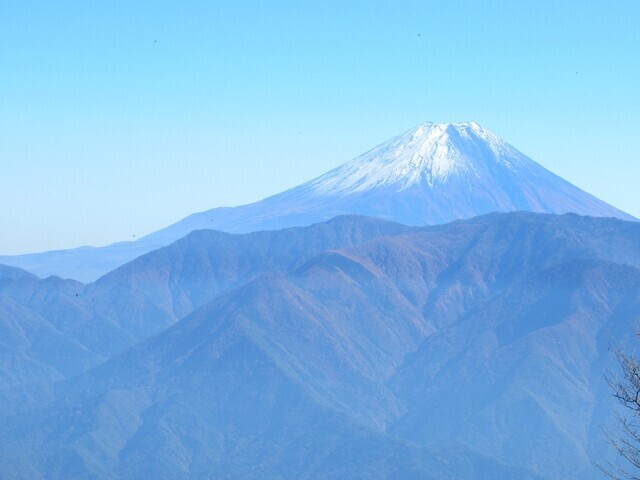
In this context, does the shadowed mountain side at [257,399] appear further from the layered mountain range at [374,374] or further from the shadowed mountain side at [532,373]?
the shadowed mountain side at [532,373]

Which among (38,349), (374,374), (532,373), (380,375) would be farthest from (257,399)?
(38,349)

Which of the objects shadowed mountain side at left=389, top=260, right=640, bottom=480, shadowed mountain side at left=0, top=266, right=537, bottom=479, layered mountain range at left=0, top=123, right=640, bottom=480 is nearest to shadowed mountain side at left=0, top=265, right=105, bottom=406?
layered mountain range at left=0, top=123, right=640, bottom=480

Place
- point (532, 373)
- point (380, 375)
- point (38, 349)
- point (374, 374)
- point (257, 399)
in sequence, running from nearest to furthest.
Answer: point (532, 373) → point (257, 399) → point (374, 374) → point (380, 375) → point (38, 349)

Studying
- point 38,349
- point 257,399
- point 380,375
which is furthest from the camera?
point 38,349

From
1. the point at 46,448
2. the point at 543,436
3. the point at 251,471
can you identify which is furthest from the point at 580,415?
the point at 46,448

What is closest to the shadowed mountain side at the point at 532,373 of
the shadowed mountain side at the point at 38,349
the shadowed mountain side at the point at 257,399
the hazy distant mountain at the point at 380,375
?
the hazy distant mountain at the point at 380,375

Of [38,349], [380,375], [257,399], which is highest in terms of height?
[38,349]

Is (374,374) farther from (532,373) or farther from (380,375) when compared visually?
(532,373)

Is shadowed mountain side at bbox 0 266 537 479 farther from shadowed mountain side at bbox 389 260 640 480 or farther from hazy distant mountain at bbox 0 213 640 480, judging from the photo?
shadowed mountain side at bbox 389 260 640 480

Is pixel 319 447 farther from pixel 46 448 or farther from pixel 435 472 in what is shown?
pixel 46 448
